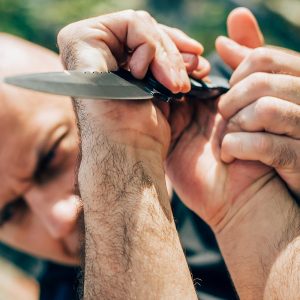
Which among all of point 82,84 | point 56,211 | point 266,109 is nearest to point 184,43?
point 266,109

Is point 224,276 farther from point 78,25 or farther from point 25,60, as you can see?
point 25,60

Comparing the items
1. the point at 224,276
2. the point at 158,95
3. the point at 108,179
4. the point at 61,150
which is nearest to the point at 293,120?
the point at 158,95

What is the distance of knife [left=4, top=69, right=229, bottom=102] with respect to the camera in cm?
68

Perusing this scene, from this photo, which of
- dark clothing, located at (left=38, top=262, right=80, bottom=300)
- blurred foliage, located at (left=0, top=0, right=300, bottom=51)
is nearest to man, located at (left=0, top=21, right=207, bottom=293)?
dark clothing, located at (left=38, top=262, right=80, bottom=300)

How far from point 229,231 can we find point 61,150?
79 cm

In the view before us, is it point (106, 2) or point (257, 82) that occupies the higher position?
point (257, 82)

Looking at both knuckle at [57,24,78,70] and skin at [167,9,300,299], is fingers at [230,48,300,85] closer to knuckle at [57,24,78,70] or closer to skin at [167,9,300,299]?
skin at [167,9,300,299]

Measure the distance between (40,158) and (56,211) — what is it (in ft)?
0.69

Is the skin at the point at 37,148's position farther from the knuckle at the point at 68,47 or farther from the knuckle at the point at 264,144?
the knuckle at the point at 264,144

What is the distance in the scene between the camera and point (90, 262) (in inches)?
35.7

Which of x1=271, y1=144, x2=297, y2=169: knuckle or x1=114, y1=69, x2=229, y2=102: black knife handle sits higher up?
x1=114, y1=69, x2=229, y2=102: black knife handle

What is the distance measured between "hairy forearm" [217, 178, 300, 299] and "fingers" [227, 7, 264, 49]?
376mm

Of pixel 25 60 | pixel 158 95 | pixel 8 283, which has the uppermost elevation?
pixel 158 95

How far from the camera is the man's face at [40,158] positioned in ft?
5.17
